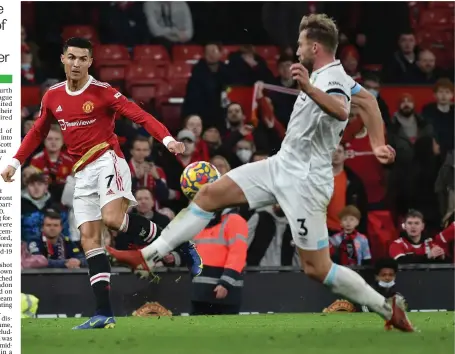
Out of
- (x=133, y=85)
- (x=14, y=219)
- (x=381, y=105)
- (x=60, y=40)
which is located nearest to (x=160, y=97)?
(x=133, y=85)

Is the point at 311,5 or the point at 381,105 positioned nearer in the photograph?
the point at 381,105

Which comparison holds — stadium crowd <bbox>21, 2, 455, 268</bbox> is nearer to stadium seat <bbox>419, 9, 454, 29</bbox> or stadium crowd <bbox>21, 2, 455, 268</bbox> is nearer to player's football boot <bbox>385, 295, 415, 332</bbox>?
stadium seat <bbox>419, 9, 454, 29</bbox>

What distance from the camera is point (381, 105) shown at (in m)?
16.0

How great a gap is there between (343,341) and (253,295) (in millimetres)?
4278

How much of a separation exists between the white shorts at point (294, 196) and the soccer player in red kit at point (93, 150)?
5.21ft

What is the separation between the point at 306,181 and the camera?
875 cm

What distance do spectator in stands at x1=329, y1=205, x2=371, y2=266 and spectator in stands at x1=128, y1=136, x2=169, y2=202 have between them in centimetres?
208

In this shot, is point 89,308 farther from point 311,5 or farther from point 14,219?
point 311,5

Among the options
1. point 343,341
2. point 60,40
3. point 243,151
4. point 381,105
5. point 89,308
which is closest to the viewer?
point 343,341

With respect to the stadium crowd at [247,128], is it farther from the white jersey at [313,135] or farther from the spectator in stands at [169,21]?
the white jersey at [313,135]

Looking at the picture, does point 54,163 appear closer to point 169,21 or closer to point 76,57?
point 169,21

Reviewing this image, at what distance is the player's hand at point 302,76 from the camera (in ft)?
26.9

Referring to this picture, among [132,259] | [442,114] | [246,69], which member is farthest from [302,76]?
[442,114]

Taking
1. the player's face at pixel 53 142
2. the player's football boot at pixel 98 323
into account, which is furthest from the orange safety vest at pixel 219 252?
the player's face at pixel 53 142
